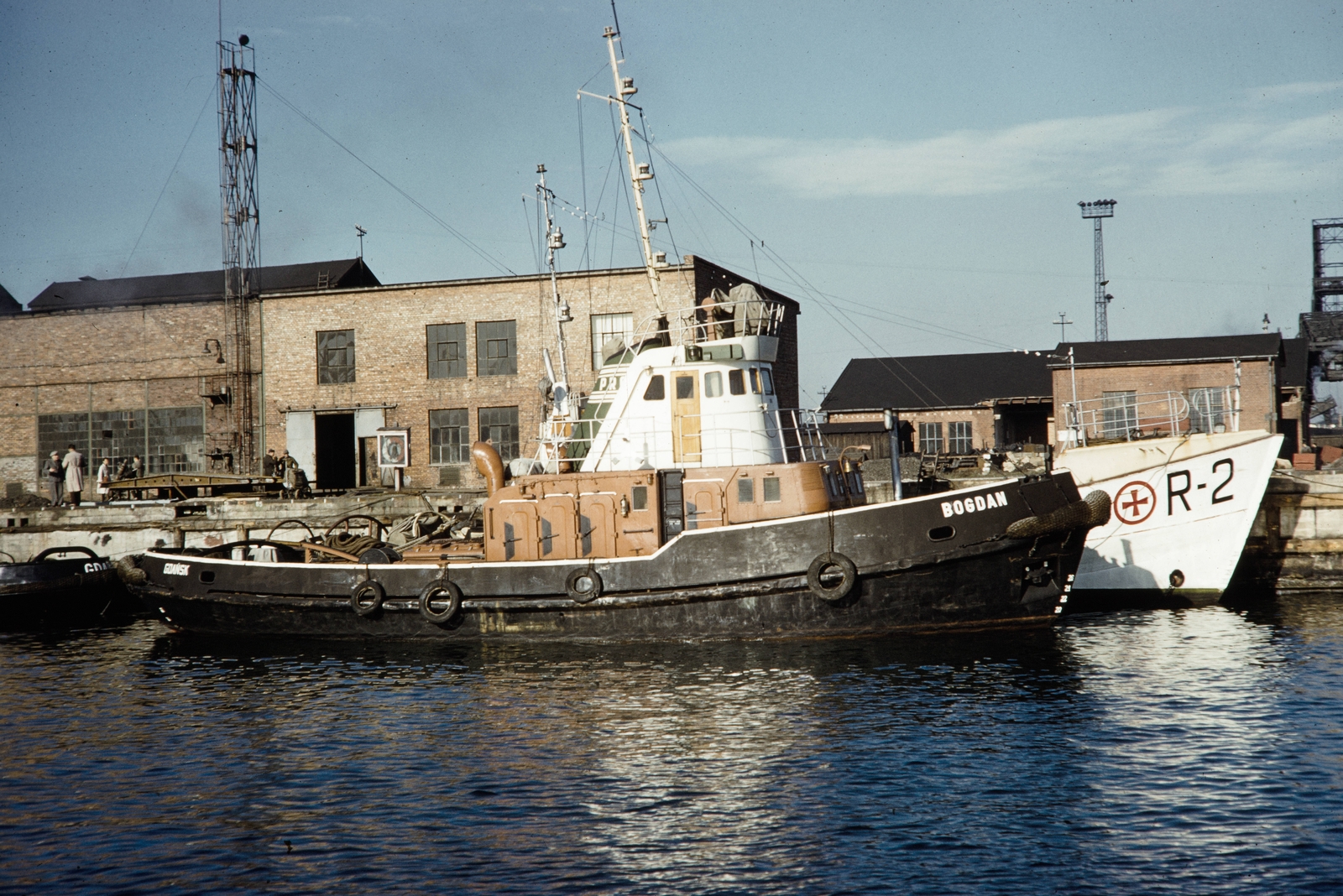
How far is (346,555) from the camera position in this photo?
67.6ft

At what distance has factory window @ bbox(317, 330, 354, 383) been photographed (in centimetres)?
3597

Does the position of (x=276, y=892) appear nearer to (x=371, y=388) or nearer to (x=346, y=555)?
(x=346, y=555)

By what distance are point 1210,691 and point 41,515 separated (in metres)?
A: 28.4

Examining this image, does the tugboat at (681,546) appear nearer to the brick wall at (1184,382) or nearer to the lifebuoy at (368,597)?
the lifebuoy at (368,597)

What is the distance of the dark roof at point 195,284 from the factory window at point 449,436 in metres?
9.18

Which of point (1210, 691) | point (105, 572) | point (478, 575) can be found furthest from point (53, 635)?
point (1210, 691)

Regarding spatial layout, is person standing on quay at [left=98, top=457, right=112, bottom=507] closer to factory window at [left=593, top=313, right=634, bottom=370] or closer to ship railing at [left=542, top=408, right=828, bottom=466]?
factory window at [left=593, top=313, right=634, bottom=370]

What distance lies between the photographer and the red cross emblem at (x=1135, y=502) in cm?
2262

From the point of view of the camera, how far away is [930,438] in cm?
4966

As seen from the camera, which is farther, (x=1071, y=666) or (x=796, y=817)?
(x=1071, y=666)

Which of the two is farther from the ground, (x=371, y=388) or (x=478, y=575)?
(x=371, y=388)

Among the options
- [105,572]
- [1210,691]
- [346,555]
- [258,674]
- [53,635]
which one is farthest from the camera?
[105,572]

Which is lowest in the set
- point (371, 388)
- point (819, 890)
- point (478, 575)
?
point (819, 890)

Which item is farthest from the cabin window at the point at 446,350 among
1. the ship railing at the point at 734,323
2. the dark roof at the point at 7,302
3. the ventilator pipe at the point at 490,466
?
the dark roof at the point at 7,302
